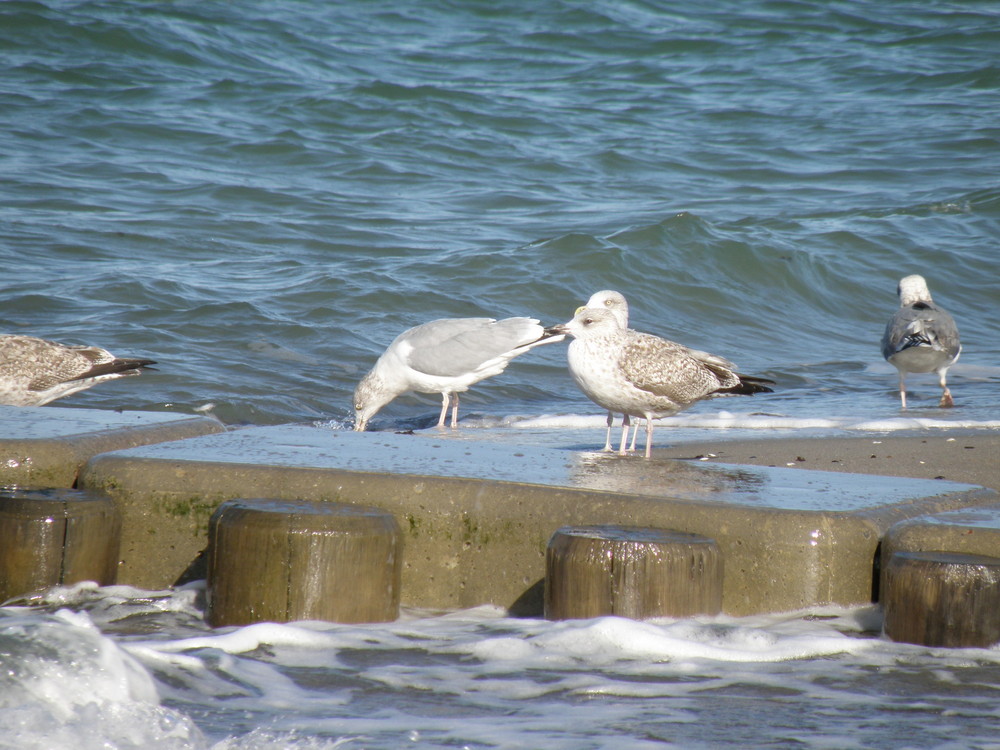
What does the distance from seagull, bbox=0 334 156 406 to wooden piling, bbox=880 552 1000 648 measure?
511 centimetres

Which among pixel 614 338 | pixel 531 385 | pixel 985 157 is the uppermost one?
pixel 985 157

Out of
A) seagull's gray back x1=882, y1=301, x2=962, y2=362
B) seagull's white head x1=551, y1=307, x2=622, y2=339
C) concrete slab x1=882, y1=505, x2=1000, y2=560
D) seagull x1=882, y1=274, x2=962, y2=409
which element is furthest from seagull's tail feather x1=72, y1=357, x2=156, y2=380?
seagull's gray back x1=882, y1=301, x2=962, y2=362

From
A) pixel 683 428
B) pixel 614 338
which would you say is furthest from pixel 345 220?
pixel 614 338

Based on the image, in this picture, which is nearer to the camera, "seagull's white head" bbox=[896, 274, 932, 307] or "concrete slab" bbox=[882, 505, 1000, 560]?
"concrete slab" bbox=[882, 505, 1000, 560]

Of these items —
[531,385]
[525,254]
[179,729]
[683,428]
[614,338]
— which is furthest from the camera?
[525,254]

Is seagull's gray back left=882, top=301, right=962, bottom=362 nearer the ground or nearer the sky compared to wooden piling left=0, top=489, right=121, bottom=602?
nearer the sky

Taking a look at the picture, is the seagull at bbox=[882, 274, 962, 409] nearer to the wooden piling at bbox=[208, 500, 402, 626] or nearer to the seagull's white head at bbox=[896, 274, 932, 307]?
the seagull's white head at bbox=[896, 274, 932, 307]

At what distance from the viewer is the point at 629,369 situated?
16.5 ft

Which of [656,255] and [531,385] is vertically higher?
[656,255]

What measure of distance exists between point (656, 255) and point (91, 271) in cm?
614

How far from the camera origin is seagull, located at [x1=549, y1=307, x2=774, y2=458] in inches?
198

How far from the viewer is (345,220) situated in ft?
46.4

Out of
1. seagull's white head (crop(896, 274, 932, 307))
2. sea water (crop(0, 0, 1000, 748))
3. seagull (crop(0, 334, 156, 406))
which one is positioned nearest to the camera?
sea water (crop(0, 0, 1000, 748))

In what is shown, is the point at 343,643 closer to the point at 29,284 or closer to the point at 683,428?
the point at 683,428
